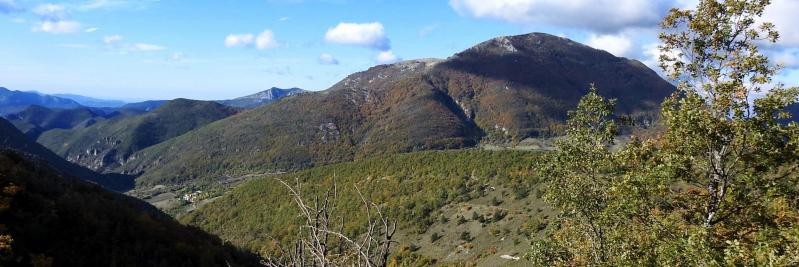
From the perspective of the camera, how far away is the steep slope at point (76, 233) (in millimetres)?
23703

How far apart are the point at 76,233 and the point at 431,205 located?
116 m

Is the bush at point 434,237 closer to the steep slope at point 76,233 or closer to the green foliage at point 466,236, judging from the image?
the green foliage at point 466,236

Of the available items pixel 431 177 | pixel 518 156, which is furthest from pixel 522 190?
pixel 431 177

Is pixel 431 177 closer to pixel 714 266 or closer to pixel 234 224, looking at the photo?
pixel 234 224

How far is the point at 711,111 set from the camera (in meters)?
15.1

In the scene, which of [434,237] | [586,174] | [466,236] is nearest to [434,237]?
[434,237]

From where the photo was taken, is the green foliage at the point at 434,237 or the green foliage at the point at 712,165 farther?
the green foliage at the point at 434,237

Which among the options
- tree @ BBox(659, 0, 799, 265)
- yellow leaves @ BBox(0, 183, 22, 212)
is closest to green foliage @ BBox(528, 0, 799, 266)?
tree @ BBox(659, 0, 799, 265)

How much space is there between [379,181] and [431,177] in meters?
22.0

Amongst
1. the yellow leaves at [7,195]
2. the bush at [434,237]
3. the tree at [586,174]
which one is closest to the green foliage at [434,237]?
the bush at [434,237]

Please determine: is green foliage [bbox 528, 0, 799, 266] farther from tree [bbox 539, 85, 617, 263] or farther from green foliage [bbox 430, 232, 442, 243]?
green foliage [bbox 430, 232, 442, 243]

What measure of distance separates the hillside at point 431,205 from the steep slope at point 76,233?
40879 millimetres

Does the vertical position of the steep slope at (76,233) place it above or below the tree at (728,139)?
below

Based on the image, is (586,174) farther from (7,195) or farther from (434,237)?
(434,237)
